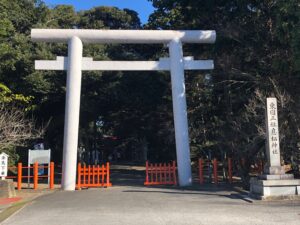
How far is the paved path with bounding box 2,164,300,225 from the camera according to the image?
32.5 ft

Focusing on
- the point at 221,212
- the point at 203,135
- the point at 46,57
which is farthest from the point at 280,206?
the point at 46,57

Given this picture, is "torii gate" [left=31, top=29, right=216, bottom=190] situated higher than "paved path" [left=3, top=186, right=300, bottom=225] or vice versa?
"torii gate" [left=31, top=29, right=216, bottom=190]

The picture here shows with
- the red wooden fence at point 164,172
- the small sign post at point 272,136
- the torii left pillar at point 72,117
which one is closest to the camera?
the small sign post at point 272,136

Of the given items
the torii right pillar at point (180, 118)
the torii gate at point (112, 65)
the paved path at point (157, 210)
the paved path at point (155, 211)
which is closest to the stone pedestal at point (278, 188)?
the paved path at point (157, 210)

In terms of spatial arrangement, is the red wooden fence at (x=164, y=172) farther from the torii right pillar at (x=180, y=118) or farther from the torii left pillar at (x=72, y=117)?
the torii left pillar at (x=72, y=117)

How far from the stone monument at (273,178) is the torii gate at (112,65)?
550 cm

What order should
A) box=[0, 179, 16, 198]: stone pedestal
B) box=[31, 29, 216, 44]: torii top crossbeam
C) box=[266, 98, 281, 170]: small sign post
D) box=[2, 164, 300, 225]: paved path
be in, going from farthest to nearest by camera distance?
box=[31, 29, 216, 44]: torii top crossbeam < box=[0, 179, 16, 198]: stone pedestal < box=[266, 98, 281, 170]: small sign post < box=[2, 164, 300, 225]: paved path

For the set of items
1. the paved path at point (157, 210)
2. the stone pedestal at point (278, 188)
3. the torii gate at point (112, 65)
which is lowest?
the paved path at point (157, 210)

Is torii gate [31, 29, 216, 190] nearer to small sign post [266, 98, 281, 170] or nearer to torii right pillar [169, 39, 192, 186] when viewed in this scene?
torii right pillar [169, 39, 192, 186]

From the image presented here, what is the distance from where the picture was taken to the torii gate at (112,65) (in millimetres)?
19078

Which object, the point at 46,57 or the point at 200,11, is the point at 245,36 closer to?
the point at 200,11

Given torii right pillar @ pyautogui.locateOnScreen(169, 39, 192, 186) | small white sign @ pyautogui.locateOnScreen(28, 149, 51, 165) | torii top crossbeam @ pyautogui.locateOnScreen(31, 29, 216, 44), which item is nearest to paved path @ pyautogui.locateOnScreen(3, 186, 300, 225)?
torii right pillar @ pyautogui.locateOnScreen(169, 39, 192, 186)

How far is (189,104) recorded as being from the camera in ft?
89.9

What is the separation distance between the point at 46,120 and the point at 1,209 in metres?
18.0
